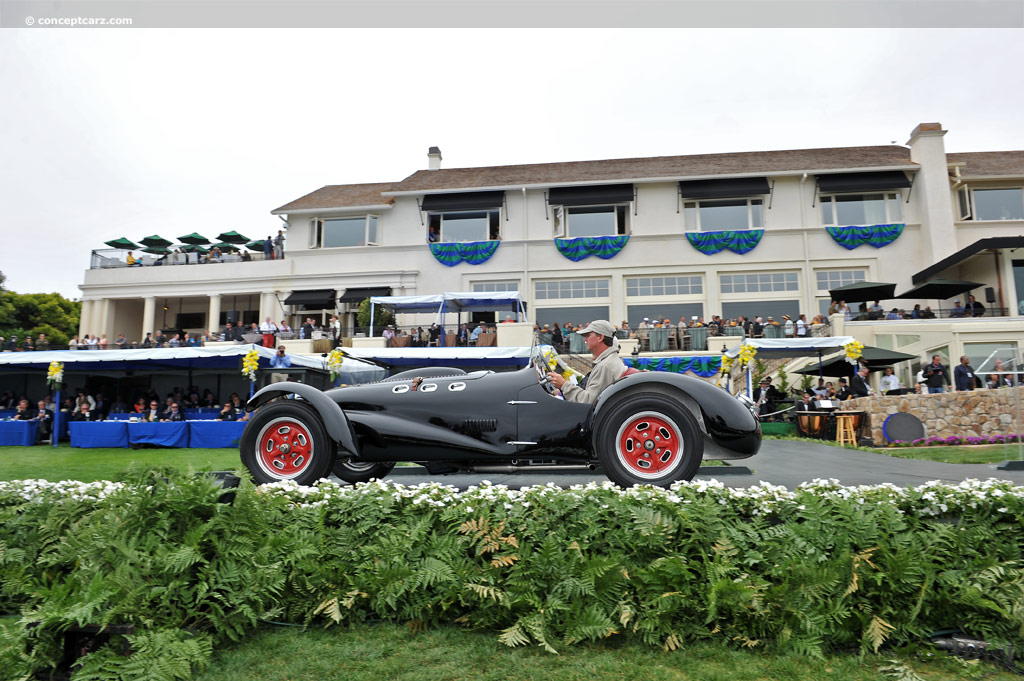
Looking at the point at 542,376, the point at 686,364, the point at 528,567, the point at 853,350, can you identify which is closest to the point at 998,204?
the point at 686,364

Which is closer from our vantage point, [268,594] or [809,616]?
[809,616]

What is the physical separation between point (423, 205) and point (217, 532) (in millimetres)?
29053

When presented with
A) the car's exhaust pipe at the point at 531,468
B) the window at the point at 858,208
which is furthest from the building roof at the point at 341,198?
the car's exhaust pipe at the point at 531,468

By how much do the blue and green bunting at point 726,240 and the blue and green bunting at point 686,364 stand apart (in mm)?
8008

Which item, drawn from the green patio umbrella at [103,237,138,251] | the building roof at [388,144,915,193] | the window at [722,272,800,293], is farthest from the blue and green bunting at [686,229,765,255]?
the green patio umbrella at [103,237,138,251]

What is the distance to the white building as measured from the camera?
1102 inches

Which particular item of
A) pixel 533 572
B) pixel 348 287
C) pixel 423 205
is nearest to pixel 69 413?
pixel 348 287

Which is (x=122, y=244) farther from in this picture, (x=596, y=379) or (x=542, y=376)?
(x=596, y=379)

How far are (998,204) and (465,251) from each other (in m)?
25.4

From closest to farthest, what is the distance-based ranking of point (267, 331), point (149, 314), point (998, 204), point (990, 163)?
point (267, 331)
point (998, 204)
point (990, 163)
point (149, 314)

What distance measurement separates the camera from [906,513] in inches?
143

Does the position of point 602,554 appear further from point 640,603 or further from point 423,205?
point 423,205

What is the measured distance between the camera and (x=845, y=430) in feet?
42.8

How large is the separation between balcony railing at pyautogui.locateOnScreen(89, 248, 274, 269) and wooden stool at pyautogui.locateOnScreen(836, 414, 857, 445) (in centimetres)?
2915
